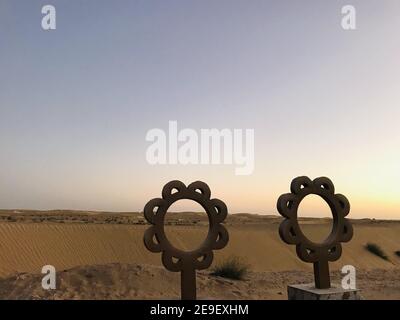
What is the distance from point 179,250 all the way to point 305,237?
117 inches

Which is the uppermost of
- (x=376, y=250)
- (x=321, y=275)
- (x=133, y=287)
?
(x=321, y=275)

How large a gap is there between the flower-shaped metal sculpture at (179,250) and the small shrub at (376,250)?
28522mm

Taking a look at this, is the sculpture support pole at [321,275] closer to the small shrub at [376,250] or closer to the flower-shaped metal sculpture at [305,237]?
the flower-shaped metal sculpture at [305,237]

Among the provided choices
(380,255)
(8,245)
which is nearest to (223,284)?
(8,245)

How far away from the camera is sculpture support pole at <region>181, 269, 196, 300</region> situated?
344 inches

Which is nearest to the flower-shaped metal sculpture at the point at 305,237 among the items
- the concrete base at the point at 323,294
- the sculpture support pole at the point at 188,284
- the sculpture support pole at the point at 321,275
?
the sculpture support pole at the point at 321,275

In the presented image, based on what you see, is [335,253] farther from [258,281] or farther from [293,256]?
[293,256]

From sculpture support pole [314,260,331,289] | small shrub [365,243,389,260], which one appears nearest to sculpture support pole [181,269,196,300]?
sculpture support pole [314,260,331,289]

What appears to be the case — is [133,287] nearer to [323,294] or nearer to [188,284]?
[188,284]

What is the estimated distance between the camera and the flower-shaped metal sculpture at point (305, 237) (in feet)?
30.2

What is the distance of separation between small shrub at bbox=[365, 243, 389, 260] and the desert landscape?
1.71ft

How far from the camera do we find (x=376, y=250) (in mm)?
34906

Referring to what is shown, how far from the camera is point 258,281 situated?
16.8 m

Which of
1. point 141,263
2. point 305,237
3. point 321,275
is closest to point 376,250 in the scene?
point 141,263
